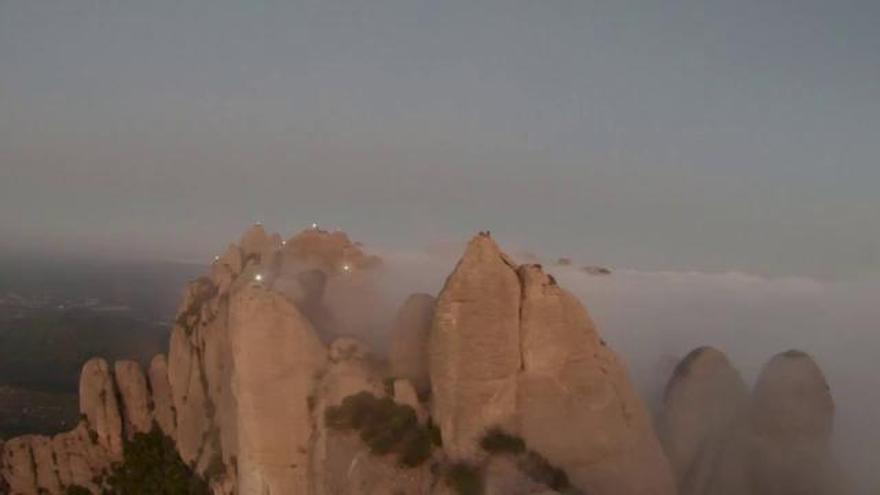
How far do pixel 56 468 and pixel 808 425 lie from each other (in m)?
38.4

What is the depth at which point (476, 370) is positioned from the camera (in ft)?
94.8

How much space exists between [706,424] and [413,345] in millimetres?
12267

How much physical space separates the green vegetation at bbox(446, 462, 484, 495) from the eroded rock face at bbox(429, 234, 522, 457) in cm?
58

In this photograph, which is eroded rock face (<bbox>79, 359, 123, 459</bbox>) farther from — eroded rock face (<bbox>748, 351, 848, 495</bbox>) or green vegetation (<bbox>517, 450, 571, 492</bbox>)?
eroded rock face (<bbox>748, 351, 848, 495</bbox>)

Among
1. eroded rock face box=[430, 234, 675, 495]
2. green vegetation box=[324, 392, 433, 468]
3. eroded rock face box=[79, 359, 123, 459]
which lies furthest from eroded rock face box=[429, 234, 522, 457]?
eroded rock face box=[79, 359, 123, 459]

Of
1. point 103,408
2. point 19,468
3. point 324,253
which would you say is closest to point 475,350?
point 324,253

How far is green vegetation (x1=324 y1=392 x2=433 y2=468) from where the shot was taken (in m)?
30.0

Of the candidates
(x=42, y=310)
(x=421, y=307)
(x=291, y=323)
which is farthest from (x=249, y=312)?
(x=42, y=310)

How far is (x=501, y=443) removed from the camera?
1123 inches

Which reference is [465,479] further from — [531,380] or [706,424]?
[706,424]

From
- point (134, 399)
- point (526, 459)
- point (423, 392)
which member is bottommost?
point (134, 399)

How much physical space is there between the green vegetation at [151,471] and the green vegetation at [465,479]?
19.3 meters

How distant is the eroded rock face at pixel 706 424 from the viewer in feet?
113

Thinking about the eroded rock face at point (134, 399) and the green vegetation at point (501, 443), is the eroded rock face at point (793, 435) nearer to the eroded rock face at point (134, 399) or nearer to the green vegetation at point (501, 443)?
the green vegetation at point (501, 443)
